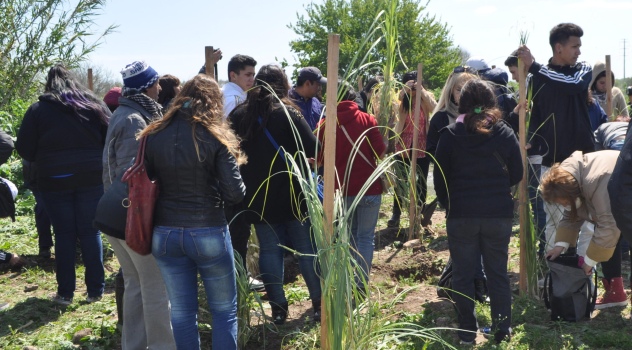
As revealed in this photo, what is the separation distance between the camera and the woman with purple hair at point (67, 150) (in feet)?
18.9

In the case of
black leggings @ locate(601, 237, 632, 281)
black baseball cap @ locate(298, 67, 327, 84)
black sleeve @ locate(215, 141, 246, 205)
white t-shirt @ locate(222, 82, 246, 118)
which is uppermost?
black baseball cap @ locate(298, 67, 327, 84)

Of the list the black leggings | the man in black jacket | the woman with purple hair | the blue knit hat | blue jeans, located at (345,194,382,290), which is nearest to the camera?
the blue knit hat

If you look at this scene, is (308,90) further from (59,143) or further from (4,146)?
(4,146)

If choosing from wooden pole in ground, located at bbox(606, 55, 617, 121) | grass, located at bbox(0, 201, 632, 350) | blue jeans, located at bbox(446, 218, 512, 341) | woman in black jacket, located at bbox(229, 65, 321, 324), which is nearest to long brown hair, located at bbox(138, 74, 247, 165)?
woman in black jacket, located at bbox(229, 65, 321, 324)

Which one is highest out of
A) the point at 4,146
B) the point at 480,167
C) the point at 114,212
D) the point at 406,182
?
the point at 4,146

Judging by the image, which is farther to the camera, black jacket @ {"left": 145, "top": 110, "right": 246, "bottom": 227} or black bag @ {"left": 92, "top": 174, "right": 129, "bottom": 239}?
black bag @ {"left": 92, "top": 174, "right": 129, "bottom": 239}

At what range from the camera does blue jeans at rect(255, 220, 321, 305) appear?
5.12 meters

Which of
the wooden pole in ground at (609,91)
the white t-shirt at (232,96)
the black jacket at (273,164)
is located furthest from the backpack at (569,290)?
the wooden pole in ground at (609,91)

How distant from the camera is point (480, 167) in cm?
445

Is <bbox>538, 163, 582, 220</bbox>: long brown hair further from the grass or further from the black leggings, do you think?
the black leggings

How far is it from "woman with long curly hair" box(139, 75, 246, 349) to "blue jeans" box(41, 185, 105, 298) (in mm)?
2296

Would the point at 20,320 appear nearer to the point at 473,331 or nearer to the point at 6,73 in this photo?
the point at 6,73

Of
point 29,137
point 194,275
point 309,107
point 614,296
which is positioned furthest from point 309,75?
point 614,296

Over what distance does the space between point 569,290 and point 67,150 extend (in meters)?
4.00
